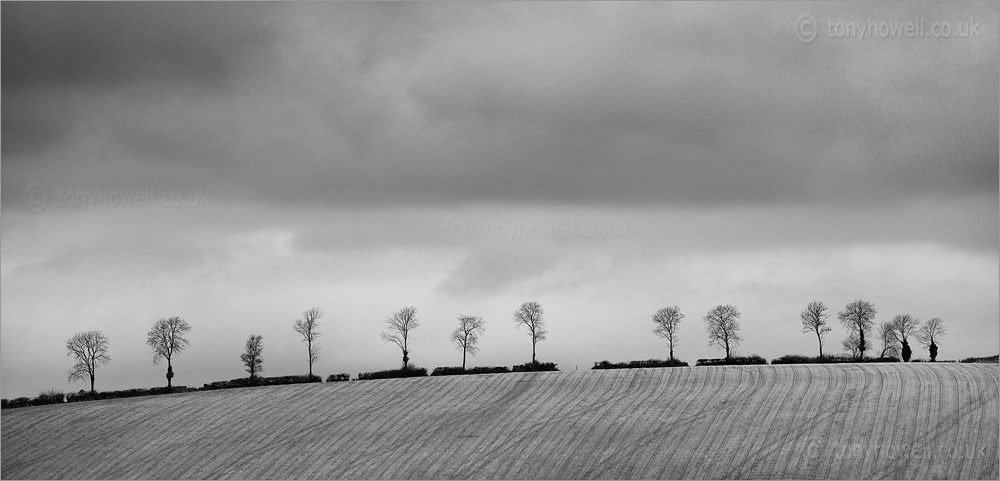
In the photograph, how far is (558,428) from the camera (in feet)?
375

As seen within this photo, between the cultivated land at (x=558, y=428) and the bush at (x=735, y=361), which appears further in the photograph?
the bush at (x=735, y=361)

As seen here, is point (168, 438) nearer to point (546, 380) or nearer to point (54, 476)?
point (54, 476)

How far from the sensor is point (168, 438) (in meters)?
119

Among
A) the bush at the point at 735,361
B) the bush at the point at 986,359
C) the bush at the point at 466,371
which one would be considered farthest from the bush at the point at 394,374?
the bush at the point at 986,359

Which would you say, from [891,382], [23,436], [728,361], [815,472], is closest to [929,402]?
[891,382]

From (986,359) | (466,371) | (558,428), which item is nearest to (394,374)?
(466,371)

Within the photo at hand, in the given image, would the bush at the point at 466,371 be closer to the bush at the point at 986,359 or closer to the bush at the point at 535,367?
the bush at the point at 535,367

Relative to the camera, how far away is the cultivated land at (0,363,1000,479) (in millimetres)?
102812

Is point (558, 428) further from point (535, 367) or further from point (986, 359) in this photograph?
point (986, 359)

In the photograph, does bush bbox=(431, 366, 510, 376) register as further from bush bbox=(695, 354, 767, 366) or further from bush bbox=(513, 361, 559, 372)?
bush bbox=(695, 354, 767, 366)

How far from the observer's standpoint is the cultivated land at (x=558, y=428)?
103m

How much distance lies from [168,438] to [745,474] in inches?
2053

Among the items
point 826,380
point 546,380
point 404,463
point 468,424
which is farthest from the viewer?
point 546,380

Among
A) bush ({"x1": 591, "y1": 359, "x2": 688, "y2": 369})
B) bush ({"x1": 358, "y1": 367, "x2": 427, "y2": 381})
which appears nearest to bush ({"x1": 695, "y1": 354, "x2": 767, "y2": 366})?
bush ({"x1": 591, "y1": 359, "x2": 688, "y2": 369})
